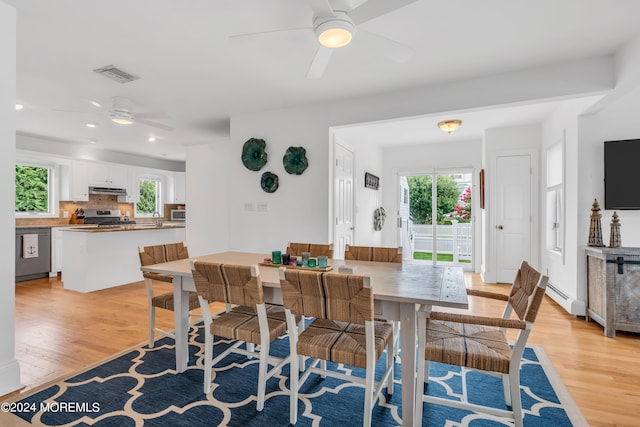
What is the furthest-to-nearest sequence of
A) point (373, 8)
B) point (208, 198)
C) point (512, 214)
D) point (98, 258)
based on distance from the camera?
point (208, 198)
point (512, 214)
point (98, 258)
point (373, 8)

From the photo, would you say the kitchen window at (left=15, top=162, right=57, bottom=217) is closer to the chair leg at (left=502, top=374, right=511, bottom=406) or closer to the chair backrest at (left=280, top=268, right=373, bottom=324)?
the chair backrest at (left=280, top=268, right=373, bottom=324)

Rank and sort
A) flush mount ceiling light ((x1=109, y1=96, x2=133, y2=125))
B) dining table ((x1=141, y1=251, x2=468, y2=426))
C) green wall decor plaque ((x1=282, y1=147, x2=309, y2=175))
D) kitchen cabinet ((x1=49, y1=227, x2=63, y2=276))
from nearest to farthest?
A: dining table ((x1=141, y1=251, x2=468, y2=426))
flush mount ceiling light ((x1=109, y1=96, x2=133, y2=125))
green wall decor plaque ((x1=282, y1=147, x2=309, y2=175))
kitchen cabinet ((x1=49, y1=227, x2=63, y2=276))

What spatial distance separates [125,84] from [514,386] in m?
4.09

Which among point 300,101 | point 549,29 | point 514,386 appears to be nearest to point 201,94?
point 300,101

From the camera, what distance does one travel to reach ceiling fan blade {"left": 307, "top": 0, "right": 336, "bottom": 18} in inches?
70.1

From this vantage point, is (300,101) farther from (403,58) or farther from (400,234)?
(400,234)

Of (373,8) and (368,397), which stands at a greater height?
(373,8)

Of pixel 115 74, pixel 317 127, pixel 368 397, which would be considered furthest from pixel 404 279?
pixel 115 74

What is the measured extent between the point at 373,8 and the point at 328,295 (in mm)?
1607

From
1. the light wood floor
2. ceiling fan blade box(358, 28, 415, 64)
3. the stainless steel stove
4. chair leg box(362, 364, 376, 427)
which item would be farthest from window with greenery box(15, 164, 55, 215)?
chair leg box(362, 364, 376, 427)

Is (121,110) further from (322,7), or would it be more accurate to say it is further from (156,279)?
(322,7)

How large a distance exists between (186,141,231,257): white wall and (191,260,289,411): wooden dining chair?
10.3ft

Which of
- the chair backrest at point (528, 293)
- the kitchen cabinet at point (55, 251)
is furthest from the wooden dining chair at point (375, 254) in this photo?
the kitchen cabinet at point (55, 251)

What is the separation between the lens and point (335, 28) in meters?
1.93
